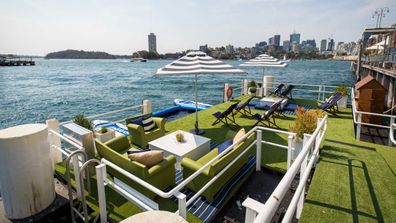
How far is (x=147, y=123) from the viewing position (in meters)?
6.46

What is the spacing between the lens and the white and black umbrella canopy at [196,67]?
20.6 ft

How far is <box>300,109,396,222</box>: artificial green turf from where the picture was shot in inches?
110

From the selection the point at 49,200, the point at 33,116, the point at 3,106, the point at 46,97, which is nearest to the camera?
the point at 49,200

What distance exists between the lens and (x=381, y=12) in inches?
1398

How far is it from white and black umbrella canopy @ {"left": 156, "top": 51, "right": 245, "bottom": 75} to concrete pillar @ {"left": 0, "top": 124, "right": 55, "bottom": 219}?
145 inches

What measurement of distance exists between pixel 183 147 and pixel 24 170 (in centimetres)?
289

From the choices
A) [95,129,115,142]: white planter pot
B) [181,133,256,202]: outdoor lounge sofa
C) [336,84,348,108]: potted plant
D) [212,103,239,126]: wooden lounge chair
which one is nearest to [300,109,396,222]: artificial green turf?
[181,133,256,202]: outdoor lounge sofa

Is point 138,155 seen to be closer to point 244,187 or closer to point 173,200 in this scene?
point 173,200

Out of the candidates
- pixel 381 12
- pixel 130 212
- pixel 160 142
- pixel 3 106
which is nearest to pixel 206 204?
pixel 130 212

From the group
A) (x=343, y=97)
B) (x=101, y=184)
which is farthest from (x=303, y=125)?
(x=343, y=97)

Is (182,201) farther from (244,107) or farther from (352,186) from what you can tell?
(244,107)

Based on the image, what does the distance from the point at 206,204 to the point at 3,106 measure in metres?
26.0

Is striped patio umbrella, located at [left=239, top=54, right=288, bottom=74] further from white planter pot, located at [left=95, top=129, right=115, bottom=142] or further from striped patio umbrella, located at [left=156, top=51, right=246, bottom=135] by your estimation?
white planter pot, located at [left=95, top=129, right=115, bottom=142]

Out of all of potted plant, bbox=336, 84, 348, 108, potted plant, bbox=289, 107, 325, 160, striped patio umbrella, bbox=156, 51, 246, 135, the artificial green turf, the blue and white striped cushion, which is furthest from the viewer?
potted plant, bbox=336, 84, 348, 108
